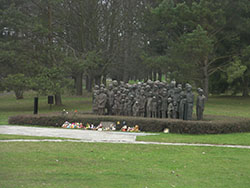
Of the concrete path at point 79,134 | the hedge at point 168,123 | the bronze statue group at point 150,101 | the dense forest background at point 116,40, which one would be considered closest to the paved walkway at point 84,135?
the concrete path at point 79,134

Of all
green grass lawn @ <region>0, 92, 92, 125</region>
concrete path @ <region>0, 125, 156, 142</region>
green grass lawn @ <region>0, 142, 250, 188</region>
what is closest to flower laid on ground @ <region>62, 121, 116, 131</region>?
concrete path @ <region>0, 125, 156, 142</region>

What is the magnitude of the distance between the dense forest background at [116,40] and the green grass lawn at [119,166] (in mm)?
17118

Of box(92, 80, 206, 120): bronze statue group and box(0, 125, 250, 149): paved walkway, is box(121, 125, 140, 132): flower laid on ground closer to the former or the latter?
box(0, 125, 250, 149): paved walkway

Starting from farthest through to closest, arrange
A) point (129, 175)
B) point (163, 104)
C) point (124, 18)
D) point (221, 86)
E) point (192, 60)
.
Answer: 1. point (221, 86)
2. point (124, 18)
3. point (192, 60)
4. point (163, 104)
5. point (129, 175)

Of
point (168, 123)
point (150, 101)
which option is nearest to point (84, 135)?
point (168, 123)

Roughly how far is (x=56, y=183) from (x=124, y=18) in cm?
3507

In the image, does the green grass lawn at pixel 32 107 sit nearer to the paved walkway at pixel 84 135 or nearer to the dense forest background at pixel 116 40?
the dense forest background at pixel 116 40

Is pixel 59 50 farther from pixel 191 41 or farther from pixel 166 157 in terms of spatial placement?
pixel 166 157

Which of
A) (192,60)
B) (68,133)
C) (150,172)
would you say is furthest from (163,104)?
(192,60)

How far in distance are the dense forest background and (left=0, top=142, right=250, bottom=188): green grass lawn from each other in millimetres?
17118

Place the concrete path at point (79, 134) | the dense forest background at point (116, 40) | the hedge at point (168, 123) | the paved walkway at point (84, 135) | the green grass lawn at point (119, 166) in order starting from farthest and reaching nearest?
the dense forest background at point (116, 40) → the hedge at point (168, 123) → the concrete path at point (79, 134) → the paved walkway at point (84, 135) → the green grass lawn at point (119, 166)

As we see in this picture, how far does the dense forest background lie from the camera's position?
2994 centimetres

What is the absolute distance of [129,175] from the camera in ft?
29.3

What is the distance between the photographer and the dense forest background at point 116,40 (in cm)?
2994
